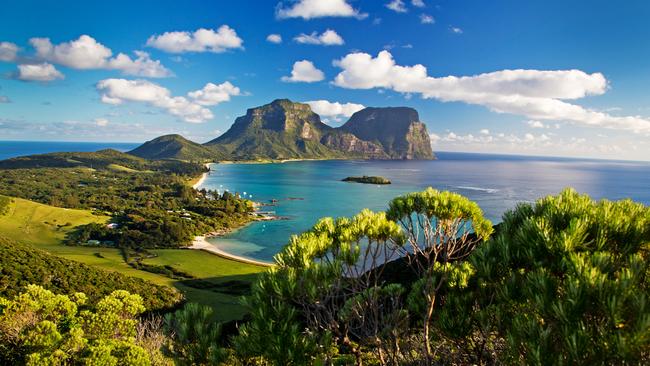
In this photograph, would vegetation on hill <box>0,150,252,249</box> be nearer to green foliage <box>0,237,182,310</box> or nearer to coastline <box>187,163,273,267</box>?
coastline <box>187,163,273,267</box>

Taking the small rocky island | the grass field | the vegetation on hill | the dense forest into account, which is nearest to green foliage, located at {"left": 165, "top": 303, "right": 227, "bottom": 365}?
the dense forest

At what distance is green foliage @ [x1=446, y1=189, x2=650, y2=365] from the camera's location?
374 cm

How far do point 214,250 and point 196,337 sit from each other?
70447 millimetres

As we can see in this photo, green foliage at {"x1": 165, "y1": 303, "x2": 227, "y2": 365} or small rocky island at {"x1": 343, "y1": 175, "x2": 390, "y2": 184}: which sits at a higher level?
green foliage at {"x1": 165, "y1": 303, "x2": 227, "y2": 365}

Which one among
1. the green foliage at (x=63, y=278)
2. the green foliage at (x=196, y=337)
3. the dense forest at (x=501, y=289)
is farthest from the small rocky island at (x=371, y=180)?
the green foliage at (x=196, y=337)

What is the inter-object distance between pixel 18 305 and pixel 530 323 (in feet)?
56.6

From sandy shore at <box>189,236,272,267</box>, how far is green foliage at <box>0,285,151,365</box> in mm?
45228

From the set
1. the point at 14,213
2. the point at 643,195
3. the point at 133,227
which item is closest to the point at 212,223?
the point at 133,227

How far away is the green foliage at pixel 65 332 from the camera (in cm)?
1166

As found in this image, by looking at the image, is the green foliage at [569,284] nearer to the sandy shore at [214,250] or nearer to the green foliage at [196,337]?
the green foliage at [196,337]

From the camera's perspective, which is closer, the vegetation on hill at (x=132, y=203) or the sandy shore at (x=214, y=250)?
the sandy shore at (x=214, y=250)

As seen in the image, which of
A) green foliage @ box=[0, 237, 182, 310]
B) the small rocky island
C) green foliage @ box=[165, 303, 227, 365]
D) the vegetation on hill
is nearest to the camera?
green foliage @ box=[165, 303, 227, 365]

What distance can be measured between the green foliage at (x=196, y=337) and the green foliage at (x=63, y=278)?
31806mm

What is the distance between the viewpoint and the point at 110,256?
69.9 m
